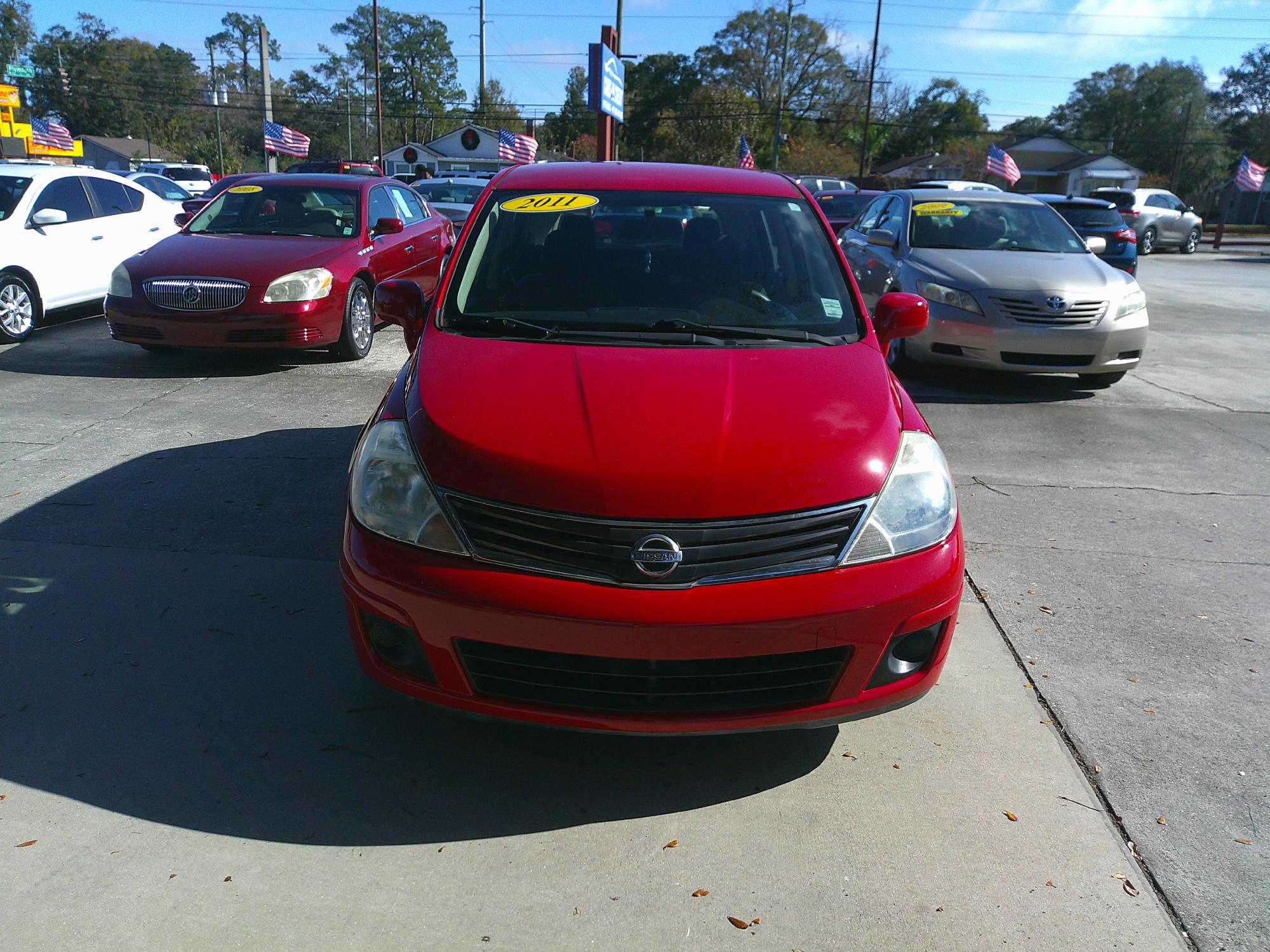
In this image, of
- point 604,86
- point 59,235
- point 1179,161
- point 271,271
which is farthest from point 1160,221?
point 1179,161

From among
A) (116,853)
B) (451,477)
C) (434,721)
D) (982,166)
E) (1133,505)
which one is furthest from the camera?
(982,166)

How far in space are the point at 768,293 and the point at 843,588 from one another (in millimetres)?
1491

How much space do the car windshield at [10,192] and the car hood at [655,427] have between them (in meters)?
8.23

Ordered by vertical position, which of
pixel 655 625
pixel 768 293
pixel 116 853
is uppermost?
pixel 768 293

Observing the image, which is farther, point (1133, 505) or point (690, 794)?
point (1133, 505)

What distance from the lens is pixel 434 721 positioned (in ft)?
10.1

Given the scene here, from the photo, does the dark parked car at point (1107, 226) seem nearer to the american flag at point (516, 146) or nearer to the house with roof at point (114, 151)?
the american flag at point (516, 146)

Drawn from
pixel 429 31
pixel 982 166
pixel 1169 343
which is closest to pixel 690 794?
pixel 1169 343

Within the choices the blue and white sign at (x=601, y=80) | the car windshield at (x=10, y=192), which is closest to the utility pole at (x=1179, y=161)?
the blue and white sign at (x=601, y=80)

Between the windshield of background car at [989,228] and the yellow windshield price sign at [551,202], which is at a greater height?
the yellow windshield price sign at [551,202]

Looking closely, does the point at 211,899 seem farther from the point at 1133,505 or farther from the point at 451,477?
the point at 1133,505

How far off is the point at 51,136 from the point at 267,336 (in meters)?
38.2

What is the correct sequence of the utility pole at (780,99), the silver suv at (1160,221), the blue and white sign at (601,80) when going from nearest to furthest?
the blue and white sign at (601,80), the silver suv at (1160,221), the utility pole at (780,99)

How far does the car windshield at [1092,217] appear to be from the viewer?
16719 mm
